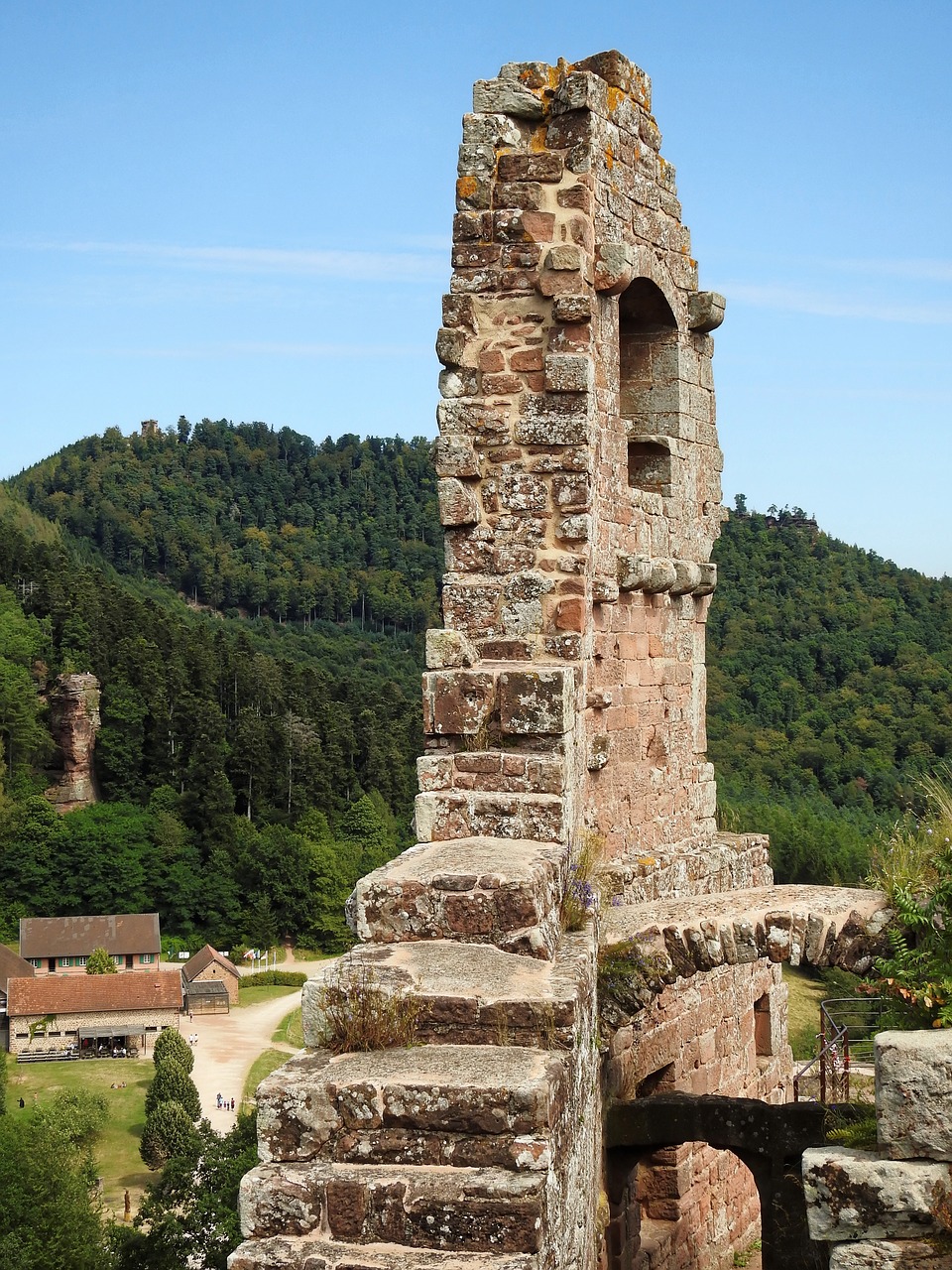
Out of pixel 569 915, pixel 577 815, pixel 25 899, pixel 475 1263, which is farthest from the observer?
pixel 25 899

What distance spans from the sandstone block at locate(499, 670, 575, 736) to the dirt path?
3554 cm

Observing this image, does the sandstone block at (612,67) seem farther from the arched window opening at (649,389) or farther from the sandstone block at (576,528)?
the sandstone block at (576,528)

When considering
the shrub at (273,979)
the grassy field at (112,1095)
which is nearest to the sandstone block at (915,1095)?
the grassy field at (112,1095)

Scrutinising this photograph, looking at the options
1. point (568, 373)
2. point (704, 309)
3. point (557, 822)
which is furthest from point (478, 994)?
point (704, 309)

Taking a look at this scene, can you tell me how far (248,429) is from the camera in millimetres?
143500

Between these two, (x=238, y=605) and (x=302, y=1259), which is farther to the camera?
(x=238, y=605)

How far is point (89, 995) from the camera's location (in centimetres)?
5291

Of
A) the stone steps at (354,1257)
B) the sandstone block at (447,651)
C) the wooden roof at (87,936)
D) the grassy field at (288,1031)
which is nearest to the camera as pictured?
the stone steps at (354,1257)

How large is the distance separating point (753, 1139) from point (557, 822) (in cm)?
257

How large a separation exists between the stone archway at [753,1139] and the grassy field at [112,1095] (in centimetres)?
3023

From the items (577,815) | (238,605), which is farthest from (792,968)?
(238,605)

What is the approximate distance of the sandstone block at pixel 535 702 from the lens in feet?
21.4

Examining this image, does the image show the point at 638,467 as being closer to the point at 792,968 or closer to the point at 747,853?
the point at 747,853

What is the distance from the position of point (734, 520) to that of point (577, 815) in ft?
226
